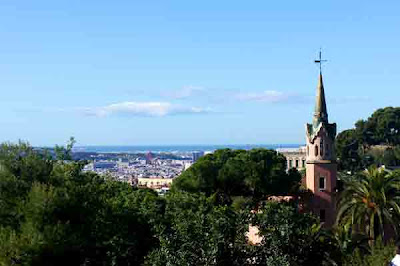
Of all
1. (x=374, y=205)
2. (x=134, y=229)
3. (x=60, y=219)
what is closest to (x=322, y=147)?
(x=374, y=205)

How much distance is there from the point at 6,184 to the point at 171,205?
6438mm

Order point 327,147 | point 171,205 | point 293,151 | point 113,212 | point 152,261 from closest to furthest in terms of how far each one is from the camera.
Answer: point 152,261, point 113,212, point 171,205, point 327,147, point 293,151

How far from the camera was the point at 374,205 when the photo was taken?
27312 mm

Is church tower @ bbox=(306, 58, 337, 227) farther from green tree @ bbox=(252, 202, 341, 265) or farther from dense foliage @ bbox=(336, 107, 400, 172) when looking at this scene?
dense foliage @ bbox=(336, 107, 400, 172)

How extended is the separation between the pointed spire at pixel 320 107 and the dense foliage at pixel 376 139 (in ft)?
138

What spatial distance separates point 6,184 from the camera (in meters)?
21.4

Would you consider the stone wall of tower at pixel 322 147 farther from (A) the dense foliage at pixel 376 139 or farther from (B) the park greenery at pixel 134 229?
(A) the dense foliage at pixel 376 139

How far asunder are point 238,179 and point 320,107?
6.54 m

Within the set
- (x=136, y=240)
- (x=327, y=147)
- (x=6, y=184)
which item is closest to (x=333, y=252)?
(x=136, y=240)

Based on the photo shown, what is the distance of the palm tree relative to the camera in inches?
1063

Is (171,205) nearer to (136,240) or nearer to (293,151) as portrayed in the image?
(136,240)

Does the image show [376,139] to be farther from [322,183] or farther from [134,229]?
[134,229]

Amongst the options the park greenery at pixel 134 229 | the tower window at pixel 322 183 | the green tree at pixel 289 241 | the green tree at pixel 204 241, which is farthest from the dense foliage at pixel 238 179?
the green tree at pixel 204 241

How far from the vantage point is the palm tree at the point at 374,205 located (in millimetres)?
27000
